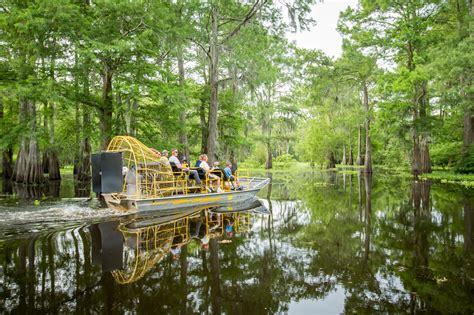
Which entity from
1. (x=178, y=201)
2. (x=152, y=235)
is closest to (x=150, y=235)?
(x=152, y=235)

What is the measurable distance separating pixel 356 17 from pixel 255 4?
13639 mm

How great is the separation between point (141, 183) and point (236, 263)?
20.1 feet

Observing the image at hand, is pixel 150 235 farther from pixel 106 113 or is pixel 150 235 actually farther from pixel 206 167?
pixel 106 113

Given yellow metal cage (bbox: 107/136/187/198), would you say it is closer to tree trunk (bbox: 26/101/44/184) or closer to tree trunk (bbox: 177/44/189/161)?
tree trunk (bbox: 177/44/189/161)

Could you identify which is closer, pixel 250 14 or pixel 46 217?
pixel 46 217

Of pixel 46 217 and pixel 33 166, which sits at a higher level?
pixel 33 166

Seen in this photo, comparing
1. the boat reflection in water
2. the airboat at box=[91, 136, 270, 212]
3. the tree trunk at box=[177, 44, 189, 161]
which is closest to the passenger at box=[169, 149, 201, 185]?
the airboat at box=[91, 136, 270, 212]

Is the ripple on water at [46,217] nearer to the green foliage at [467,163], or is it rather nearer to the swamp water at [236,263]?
the swamp water at [236,263]

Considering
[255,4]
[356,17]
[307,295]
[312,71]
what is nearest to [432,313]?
[307,295]

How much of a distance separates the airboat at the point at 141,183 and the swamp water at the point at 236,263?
0.82 meters

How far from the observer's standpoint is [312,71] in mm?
27469

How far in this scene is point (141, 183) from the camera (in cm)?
1044

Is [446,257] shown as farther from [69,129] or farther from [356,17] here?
[356,17]

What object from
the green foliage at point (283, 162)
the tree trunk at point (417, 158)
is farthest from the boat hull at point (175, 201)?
the green foliage at point (283, 162)
